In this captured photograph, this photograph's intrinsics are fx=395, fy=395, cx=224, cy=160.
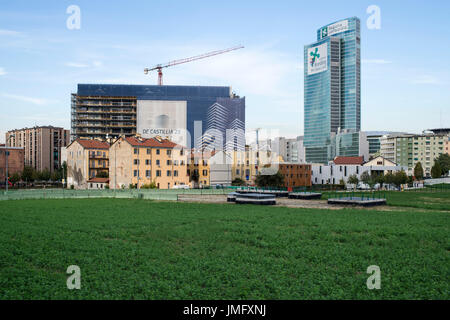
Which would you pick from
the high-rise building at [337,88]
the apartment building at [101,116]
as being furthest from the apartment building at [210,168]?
the high-rise building at [337,88]

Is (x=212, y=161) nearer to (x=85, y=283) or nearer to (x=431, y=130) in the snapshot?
(x=85, y=283)

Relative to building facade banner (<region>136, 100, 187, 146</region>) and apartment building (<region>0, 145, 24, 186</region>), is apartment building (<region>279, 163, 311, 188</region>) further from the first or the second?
apartment building (<region>0, 145, 24, 186</region>)

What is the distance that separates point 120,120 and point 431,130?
14325 centimetres

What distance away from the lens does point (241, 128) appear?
565 ft

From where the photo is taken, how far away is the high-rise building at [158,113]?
148000 mm

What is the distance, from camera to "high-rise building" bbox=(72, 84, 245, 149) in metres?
148

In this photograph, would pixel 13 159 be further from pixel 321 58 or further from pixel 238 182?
pixel 321 58

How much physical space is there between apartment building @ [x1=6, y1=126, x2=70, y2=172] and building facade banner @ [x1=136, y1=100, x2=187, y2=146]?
39.9 meters

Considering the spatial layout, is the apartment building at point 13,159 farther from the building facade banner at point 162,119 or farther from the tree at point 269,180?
the tree at point 269,180

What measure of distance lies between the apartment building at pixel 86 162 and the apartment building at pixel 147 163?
13.0 meters

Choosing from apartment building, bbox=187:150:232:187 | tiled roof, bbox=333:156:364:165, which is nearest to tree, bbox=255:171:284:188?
apartment building, bbox=187:150:232:187
